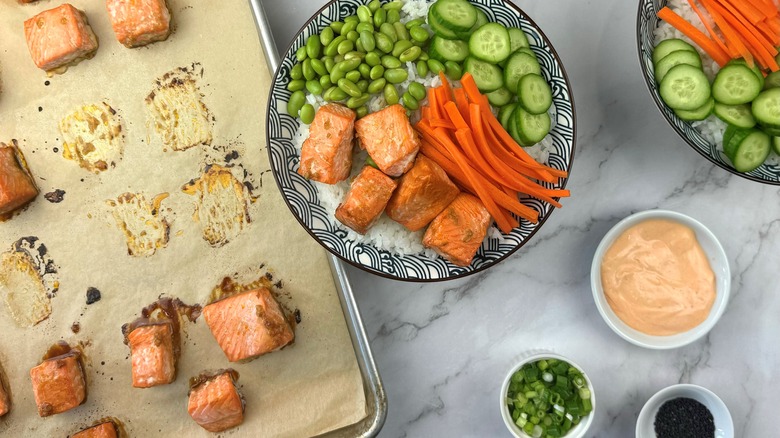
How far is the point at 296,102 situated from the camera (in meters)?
2.72

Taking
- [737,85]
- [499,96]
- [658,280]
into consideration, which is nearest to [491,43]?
[499,96]

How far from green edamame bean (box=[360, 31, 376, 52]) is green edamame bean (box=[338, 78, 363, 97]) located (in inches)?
7.0

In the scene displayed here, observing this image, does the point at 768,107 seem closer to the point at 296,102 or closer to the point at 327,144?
the point at 327,144

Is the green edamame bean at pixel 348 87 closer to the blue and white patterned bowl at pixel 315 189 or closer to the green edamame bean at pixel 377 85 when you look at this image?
the green edamame bean at pixel 377 85

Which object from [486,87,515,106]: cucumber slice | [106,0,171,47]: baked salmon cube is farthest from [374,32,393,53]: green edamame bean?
[106,0,171,47]: baked salmon cube

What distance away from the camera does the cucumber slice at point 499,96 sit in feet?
8.95

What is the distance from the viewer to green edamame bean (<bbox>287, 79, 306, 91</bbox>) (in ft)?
8.94

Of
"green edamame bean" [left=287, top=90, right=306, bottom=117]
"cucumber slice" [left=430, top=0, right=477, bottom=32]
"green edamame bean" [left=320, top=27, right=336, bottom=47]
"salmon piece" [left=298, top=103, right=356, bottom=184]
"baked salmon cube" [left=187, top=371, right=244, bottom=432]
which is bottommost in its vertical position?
"baked salmon cube" [left=187, top=371, right=244, bottom=432]

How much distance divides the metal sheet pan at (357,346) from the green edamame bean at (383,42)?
2.00ft

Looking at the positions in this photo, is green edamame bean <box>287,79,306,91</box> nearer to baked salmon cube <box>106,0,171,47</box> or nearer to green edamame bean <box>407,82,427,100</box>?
green edamame bean <box>407,82,427,100</box>

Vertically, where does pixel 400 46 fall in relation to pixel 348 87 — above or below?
above

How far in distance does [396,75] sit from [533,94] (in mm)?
624

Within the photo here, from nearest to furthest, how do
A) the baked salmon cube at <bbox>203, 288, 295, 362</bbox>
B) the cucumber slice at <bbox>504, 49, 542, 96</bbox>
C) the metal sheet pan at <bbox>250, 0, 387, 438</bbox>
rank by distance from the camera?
the cucumber slice at <bbox>504, 49, 542, 96</bbox> → the baked salmon cube at <bbox>203, 288, 295, 362</bbox> → the metal sheet pan at <bbox>250, 0, 387, 438</bbox>

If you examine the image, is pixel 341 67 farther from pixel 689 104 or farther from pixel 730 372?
pixel 730 372
